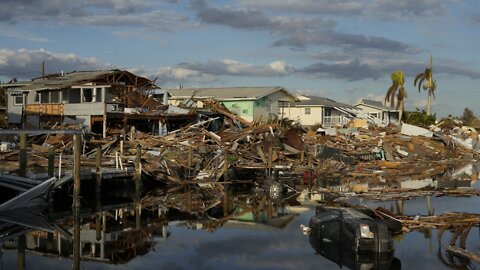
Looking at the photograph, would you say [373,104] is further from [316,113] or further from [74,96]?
[74,96]

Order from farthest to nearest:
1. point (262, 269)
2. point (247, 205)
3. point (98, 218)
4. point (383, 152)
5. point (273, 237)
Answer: point (383, 152) < point (247, 205) < point (98, 218) < point (273, 237) < point (262, 269)

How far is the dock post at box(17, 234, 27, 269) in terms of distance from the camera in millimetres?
16705

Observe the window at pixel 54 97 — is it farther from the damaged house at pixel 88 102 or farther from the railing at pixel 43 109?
the railing at pixel 43 109

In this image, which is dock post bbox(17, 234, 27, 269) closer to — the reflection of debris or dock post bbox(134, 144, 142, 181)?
the reflection of debris

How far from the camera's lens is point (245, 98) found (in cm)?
5566

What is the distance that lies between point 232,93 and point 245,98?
12.7 feet

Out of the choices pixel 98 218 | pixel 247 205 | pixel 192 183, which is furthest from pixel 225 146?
pixel 98 218

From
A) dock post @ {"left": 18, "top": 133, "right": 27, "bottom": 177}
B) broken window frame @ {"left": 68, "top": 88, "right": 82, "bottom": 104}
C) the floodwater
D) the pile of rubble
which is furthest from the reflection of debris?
broken window frame @ {"left": 68, "top": 88, "right": 82, "bottom": 104}

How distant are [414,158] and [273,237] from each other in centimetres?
3068

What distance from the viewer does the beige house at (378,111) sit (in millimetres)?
78562

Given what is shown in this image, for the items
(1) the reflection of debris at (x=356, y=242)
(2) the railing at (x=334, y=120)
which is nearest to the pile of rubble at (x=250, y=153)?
(1) the reflection of debris at (x=356, y=242)

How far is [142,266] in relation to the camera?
16.7 metres

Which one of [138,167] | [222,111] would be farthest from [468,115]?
[138,167]

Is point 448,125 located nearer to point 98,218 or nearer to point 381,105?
point 381,105
